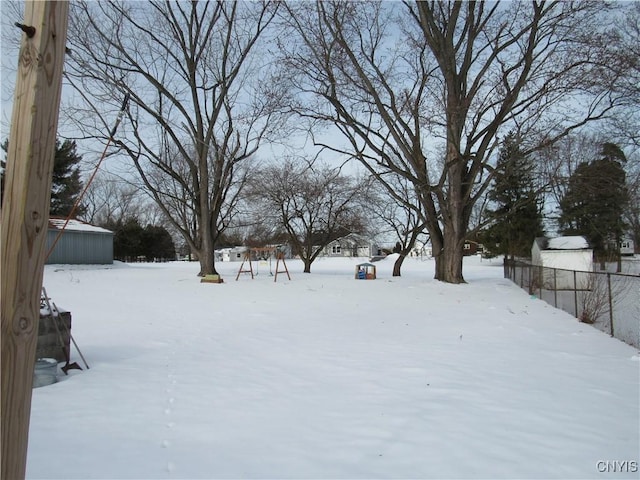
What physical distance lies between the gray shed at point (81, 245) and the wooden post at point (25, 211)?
28038 mm

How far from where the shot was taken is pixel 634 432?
3.39 m

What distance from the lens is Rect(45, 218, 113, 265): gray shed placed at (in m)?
27.0

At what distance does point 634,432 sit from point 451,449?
1.61 meters

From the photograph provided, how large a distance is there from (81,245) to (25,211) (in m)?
31.6

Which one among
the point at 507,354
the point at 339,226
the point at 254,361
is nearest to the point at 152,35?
the point at 339,226

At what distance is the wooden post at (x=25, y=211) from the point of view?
1323mm

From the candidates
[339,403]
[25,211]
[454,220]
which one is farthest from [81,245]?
[25,211]

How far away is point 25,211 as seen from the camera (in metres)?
1.37

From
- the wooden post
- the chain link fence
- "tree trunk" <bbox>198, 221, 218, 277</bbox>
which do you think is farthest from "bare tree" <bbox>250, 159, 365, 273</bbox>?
the wooden post

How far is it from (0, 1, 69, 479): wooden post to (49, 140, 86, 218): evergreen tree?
39.3 meters

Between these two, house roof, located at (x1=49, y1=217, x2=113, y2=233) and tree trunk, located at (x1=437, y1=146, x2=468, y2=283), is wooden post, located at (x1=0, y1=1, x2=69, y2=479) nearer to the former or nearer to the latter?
tree trunk, located at (x1=437, y1=146, x2=468, y2=283)

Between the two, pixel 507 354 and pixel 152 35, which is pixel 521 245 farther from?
pixel 507 354

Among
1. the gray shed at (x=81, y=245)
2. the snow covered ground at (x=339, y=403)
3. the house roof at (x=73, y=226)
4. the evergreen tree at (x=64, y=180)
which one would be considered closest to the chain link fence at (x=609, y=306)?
the snow covered ground at (x=339, y=403)

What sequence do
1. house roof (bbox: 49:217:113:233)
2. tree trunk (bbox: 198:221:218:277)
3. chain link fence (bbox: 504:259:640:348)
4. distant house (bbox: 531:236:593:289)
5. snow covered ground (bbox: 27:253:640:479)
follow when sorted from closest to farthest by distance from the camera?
snow covered ground (bbox: 27:253:640:479) < chain link fence (bbox: 504:259:640:348) < tree trunk (bbox: 198:221:218:277) < distant house (bbox: 531:236:593:289) < house roof (bbox: 49:217:113:233)
